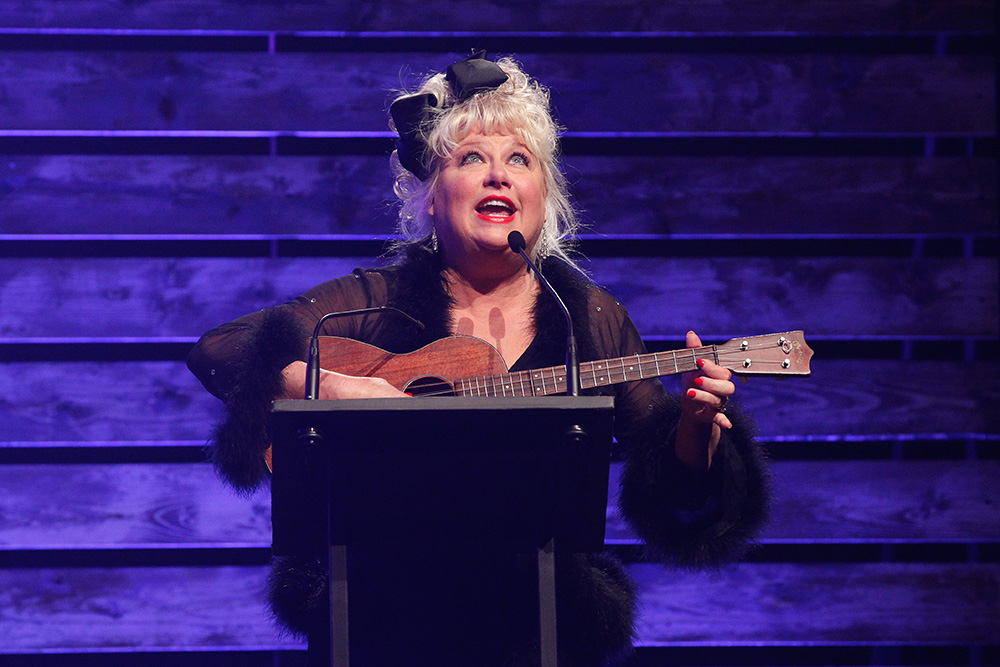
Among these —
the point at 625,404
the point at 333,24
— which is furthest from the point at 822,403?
the point at 333,24

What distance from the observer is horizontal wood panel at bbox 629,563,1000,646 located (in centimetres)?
299

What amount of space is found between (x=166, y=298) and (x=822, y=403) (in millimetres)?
2170

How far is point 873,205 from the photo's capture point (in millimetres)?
3109

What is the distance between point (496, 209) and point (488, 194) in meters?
0.04

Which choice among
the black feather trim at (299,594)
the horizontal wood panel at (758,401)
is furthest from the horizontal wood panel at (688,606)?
the black feather trim at (299,594)

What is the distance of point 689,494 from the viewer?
1.83m

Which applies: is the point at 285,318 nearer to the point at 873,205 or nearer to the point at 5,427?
the point at 5,427

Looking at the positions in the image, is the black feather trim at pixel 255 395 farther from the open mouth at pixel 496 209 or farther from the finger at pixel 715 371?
the finger at pixel 715 371

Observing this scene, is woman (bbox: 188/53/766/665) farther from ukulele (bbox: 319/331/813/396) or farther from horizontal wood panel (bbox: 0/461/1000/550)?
horizontal wood panel (bbox: 0/461/1000/550)

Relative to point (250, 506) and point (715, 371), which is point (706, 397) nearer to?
point (715, 371)

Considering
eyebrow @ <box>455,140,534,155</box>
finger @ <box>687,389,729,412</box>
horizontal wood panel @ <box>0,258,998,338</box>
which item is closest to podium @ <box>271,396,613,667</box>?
finger @ <box>687,389,729,412</box>

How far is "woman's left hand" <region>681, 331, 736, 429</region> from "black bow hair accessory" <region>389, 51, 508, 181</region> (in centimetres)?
74

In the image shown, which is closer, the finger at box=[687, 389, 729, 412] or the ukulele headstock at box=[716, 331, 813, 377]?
the finger at box=[687, 389, 729, 412]

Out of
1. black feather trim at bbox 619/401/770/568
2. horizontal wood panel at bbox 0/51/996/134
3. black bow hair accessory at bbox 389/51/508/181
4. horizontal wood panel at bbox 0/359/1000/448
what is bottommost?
black feather trim at bbox 619/401/770/568
